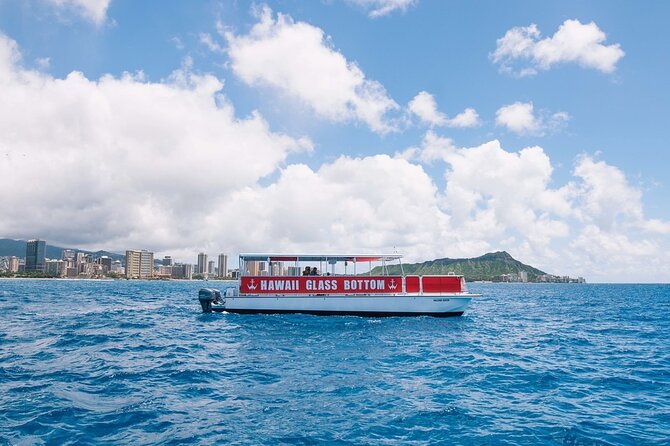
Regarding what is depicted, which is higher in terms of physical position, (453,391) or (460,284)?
(460,284)

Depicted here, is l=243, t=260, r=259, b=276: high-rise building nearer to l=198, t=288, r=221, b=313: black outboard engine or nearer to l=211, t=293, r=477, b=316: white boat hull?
l=211, t=293, r=477, b=316: white boat hull

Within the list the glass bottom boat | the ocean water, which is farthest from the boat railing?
the ocean water

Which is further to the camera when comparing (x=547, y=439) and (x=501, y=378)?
(x=501, y=378)

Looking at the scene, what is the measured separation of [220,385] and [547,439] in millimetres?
8895

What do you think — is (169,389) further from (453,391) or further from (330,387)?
(453,391)

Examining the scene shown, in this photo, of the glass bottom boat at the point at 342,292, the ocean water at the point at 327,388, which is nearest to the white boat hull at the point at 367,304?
the glass bottom boat at the point at 342,292

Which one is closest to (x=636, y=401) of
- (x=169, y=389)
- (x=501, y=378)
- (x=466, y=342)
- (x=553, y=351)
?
(x=501, y=378)

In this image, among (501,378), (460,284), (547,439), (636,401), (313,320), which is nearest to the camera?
(547,439)

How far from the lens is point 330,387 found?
13.1m

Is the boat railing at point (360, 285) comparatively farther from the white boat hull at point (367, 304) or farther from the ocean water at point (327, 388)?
the ocean water at point (327, 388)

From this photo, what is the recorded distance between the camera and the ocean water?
9445 millimetres

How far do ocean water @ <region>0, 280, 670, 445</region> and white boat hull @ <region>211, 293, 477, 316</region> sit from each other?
21.2 feet

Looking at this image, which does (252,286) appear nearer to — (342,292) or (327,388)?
(342,292)

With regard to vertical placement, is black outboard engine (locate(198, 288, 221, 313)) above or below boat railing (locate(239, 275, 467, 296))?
below
